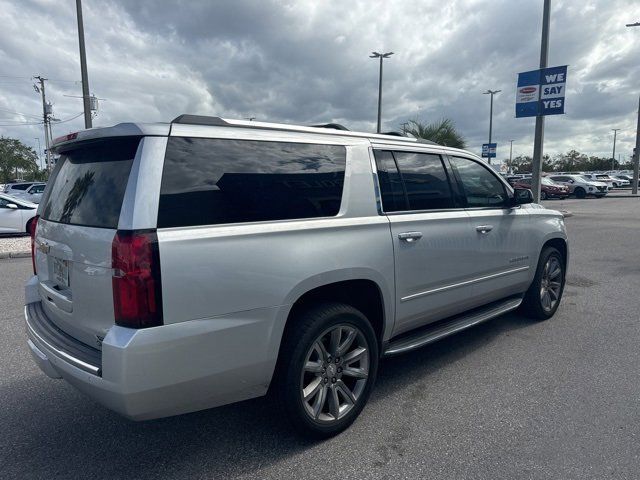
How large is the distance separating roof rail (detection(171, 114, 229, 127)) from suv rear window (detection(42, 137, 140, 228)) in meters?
0.26

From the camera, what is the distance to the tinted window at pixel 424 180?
3551mm

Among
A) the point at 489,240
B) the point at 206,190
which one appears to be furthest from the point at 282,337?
the point at 489,240

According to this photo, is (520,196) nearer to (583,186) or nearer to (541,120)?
(541,120)

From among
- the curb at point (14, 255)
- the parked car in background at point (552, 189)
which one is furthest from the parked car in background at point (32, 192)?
the parked car in background at point (552, 189)

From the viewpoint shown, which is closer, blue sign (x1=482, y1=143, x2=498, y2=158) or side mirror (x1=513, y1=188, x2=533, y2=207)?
side mirror (x1=513, y1=188, x2=533, y2=207)

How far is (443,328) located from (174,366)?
2.33 meters

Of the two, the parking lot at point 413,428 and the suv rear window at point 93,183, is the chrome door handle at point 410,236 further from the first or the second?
the suv rear window at point 93,183

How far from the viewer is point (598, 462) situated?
2641 mm

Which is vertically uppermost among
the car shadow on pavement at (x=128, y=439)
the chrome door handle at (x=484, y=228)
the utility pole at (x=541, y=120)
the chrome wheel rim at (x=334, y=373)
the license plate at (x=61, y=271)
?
the utility pole at (x=541, y=120)

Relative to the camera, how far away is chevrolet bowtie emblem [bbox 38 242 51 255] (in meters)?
2.89

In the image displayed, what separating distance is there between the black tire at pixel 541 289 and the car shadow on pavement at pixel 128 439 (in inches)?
85.5

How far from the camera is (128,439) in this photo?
295 centimetres

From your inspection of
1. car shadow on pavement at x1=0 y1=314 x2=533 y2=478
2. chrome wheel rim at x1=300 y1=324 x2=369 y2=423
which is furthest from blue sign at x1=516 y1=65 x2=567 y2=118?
chrome wheel rim at x1=300 y1=324 x2=369 y2=423

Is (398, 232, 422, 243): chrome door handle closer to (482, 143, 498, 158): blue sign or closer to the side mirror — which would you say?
the side mirror
